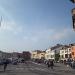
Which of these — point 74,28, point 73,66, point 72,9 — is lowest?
point 73,66

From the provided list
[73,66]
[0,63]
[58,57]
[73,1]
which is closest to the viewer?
[73,1]

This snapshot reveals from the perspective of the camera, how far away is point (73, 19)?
4128 cm

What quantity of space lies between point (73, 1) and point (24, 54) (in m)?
129

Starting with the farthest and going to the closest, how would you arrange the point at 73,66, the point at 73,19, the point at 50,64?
the point at 73,66
the point at 50,64
the point at 73,19

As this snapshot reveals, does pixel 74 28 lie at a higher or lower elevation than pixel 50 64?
higher

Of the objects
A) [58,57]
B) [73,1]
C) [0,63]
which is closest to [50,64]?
[73,1]

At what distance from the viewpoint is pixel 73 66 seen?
56.2m

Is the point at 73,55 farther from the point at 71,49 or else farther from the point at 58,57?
the point at 58,57

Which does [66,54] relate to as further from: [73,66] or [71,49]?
[73,66]

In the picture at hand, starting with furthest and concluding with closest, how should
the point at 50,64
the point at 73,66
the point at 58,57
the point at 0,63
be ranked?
1. the point at 58,57
2. the point at 0,63
3. the point at 73,66
4. the point at 50,64

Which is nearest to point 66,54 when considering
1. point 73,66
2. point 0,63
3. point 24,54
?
point 24,54

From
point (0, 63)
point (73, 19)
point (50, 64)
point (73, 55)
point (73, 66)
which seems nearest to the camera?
point (73, 19)

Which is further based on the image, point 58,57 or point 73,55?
point 58,57

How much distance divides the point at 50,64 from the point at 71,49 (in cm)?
7667
